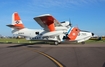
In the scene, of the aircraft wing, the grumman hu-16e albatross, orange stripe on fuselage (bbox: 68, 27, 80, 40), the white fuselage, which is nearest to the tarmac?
the aircraft wing

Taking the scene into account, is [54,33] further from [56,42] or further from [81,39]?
[81,39]

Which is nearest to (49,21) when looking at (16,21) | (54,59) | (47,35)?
(47,35)

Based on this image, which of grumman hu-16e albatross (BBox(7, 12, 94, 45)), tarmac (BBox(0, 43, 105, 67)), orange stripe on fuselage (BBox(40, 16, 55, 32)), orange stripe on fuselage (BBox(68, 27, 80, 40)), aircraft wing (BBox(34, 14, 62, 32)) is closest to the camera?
tarmac (BBox(0, 43, 105, 67))

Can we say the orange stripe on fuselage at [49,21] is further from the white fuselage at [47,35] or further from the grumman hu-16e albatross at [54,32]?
the white fuselage at [47,35]

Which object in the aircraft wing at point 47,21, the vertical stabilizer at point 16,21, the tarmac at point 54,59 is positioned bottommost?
the tarmac at point 54,59

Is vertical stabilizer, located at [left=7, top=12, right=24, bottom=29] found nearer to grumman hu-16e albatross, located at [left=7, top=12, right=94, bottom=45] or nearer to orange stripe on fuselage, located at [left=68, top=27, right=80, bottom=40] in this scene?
grumman hu-16e albatross, located at [left=7, top=12, right=94, bottom=45]

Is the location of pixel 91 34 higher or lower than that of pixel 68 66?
higher

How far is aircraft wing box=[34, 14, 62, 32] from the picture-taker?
23353 millimetres

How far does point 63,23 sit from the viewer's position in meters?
29.6

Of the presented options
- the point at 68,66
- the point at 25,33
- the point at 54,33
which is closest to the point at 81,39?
the point at 54,33

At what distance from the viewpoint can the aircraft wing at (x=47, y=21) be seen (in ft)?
76.6

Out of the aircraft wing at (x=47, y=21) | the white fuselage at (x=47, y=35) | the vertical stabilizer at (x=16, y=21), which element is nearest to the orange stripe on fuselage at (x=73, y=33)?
the white fuselage at (x=47, y=35)

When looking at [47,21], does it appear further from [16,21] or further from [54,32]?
[16,21]

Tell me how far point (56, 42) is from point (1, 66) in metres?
21.2
